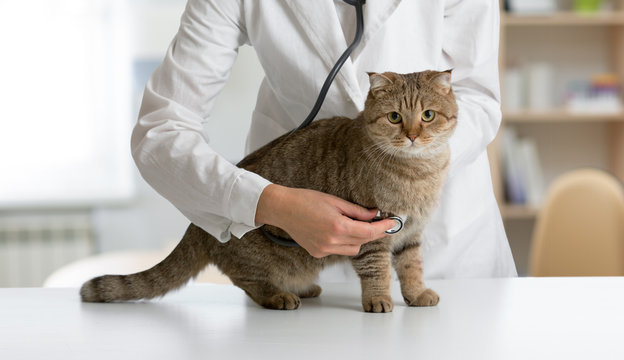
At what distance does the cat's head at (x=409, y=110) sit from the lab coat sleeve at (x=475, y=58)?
0.24 m

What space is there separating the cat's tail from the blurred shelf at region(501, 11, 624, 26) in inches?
98.0

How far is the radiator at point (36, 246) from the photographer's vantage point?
11.6ft

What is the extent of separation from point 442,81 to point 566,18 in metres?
2.47

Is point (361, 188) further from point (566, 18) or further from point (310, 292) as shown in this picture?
point (566, 18)

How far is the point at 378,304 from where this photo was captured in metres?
1.06

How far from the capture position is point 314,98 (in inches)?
51.1

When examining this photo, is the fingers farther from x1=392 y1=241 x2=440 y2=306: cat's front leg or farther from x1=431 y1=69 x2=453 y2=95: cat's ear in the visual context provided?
x1=431 y1=69 x2=453 y2=95: cat's ear

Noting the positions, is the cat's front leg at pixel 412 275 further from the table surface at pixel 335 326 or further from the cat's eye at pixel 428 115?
the cat's eye at pixel 428 115

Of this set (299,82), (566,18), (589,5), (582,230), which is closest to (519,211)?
(566,18)

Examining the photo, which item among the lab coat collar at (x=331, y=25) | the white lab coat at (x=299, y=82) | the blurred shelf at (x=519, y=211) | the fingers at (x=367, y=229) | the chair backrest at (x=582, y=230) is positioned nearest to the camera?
the fingers at (x=367, y=229)

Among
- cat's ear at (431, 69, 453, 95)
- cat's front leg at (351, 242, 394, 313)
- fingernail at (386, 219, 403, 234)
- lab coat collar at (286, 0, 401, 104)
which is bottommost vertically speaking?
cat's front leg at (351, 242, 394, 313)

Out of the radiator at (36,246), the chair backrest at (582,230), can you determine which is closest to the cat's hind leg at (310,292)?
the chair backrest at (582,230)

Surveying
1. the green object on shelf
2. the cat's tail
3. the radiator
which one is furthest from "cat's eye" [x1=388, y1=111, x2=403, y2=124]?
the radiator

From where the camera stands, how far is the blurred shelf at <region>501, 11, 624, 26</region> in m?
3.22
